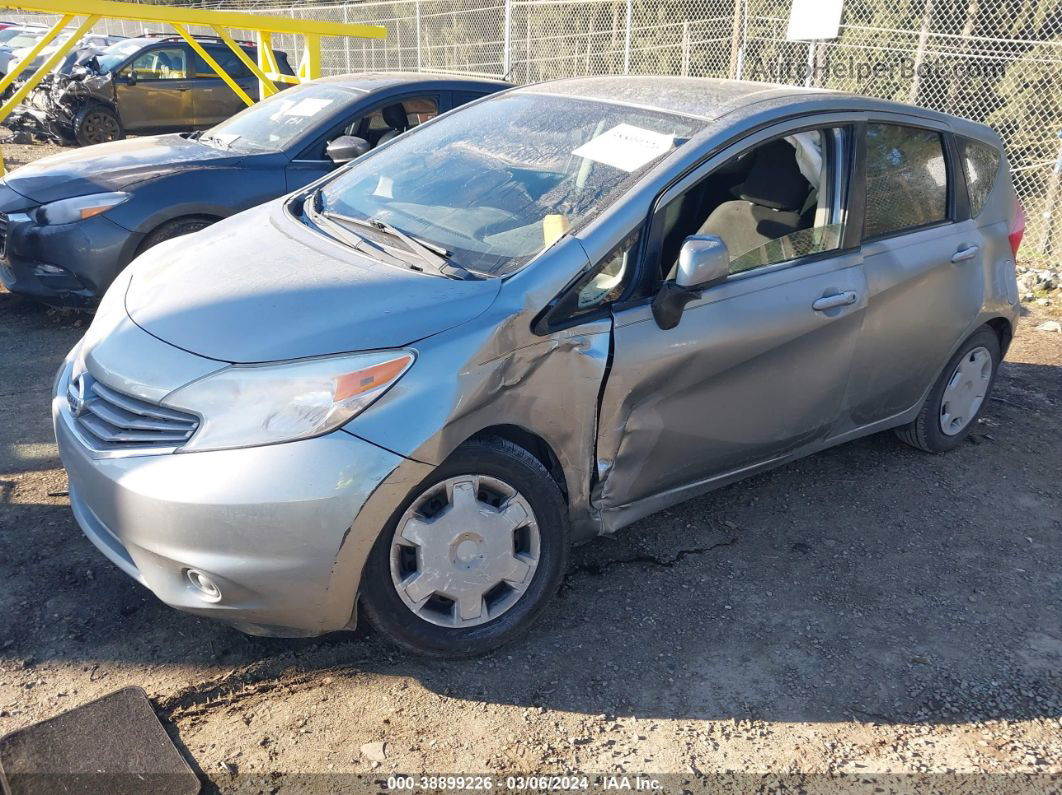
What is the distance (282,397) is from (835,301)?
2.13 metres

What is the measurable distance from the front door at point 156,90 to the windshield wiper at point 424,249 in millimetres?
11846

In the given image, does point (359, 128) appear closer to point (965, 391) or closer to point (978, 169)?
point (978, 169)

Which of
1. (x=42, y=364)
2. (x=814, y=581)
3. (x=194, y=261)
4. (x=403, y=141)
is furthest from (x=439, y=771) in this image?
(x=42, y=364)

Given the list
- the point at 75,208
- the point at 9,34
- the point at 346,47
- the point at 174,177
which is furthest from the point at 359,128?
the point at 9,34

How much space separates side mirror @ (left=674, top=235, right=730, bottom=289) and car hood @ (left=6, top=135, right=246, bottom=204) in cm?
387

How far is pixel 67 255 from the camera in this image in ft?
17.4

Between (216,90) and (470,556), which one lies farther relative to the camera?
(216,90)

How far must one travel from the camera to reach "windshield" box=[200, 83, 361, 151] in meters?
6.05

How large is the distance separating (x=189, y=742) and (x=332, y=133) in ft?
14.5

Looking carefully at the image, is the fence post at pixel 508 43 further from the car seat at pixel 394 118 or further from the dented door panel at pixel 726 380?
the dented door panel at pixel 726 380

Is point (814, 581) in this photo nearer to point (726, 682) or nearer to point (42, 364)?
point (726, 682)

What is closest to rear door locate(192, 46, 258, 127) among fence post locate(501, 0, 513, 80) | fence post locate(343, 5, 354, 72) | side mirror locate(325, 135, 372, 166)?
fence post locate(501, 0, 513, 80)

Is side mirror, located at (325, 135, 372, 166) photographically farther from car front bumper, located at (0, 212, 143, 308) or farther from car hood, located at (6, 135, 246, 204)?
car front bumper, located at (0, 212, 143, 308)

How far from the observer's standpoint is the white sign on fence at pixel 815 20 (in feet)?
26.6
